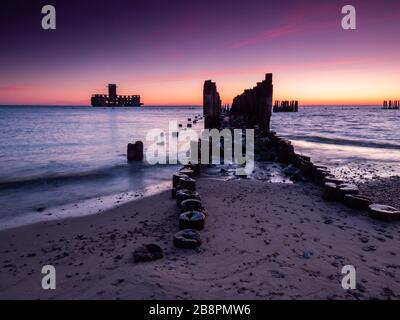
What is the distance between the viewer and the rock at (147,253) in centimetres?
370

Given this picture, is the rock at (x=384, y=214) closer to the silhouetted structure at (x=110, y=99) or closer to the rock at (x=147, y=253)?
the rock at (x=147, y=253)

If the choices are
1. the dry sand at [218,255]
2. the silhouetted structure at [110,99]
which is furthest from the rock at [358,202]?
the silhouetted structure at [110,99]

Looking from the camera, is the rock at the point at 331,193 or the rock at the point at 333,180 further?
the rock at the point at 333,180

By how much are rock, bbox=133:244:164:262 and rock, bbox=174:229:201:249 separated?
12.6 inches

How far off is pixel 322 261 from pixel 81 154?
14.0 meters

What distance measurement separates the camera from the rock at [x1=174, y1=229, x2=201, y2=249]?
4.06m

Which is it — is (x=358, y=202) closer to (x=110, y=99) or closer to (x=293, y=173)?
(x=293, y=173)

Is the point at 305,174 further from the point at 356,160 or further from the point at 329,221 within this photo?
the point at 356,160

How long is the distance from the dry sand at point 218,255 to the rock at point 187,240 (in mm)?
124

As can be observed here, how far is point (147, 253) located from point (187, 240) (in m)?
0.58

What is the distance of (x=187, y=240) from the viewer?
13.4ft

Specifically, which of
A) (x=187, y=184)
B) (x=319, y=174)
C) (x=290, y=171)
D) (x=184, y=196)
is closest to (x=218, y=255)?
(x=184, y=196)

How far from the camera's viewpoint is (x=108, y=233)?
488 centimetres
